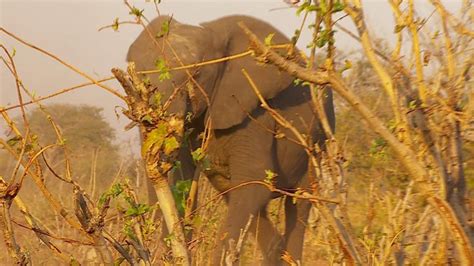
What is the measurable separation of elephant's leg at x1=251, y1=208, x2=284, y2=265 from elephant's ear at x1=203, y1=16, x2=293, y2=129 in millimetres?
681

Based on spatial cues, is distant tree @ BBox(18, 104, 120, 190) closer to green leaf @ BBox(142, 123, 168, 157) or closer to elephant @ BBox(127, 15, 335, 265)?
elephant @ BBox(127, 15, 335, 265)

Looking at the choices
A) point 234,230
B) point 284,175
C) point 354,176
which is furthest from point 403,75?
point 354,176

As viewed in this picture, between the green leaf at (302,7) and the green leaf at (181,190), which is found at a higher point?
the green leaf at (302,7)

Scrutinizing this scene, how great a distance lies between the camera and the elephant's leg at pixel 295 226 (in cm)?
467

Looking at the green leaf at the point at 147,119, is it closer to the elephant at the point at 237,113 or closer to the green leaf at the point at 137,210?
the green leaf at the point at 137,210

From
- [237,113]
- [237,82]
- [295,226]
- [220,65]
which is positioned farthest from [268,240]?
[220,65]

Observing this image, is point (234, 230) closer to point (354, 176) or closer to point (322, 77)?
point (322, 77)

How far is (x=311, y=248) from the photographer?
5.45 metres

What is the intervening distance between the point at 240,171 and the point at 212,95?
1.59 feet

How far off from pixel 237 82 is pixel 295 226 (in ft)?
3.74

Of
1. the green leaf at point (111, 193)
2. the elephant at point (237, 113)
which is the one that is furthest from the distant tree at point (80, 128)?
the green leaf at point (111, 193)

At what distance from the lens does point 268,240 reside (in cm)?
469

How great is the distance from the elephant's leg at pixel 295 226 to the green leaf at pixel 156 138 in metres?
3.45

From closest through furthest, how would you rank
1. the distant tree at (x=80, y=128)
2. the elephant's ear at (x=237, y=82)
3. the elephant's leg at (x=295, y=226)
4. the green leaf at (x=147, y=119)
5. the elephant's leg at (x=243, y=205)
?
1. the green leaf at (x=147, y=119)
2. the elephant's leg at (x=243, y=205)
3. the elephant's ear at (x=237, y=82)
4. the elephant's leg at (x=295, y=226)
5. the distant tree at (x=80, y=128)
